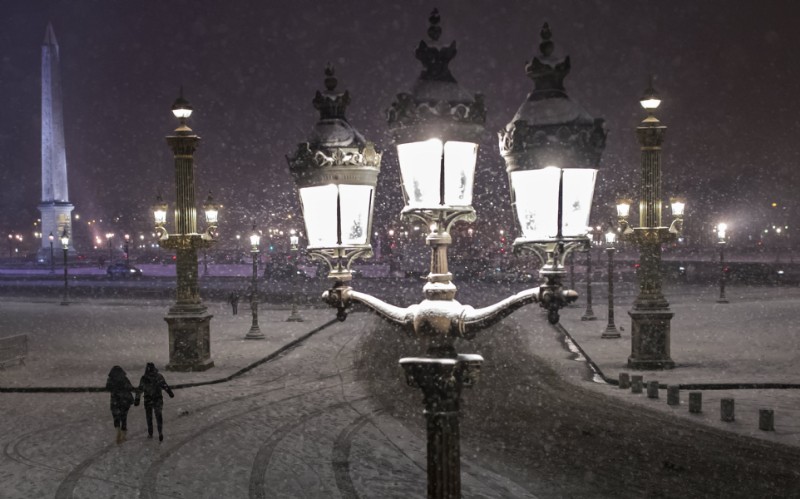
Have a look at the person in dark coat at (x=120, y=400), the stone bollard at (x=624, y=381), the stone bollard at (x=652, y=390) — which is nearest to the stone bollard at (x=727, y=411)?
the stone bollard at (x=652, y=390)

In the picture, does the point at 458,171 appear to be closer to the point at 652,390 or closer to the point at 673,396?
the point at 673,396

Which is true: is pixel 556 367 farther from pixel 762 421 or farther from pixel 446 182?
pixel 446 182

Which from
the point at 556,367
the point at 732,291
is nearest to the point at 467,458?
the point at 556,367

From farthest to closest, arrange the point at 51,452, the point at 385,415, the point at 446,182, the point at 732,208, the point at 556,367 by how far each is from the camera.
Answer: the point at 732,208 → the point at 556,367 → the point at 385,415 → the point at 51,452 → the point at 446,182

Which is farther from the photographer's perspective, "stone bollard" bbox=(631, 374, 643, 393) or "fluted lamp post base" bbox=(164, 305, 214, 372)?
"fluted lamp post base" bbox=(164, 305, 214, 372)

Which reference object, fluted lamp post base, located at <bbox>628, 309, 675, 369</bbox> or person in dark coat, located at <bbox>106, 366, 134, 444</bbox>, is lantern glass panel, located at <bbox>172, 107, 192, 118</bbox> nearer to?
person in dark coat, located at <bbox>106, 366, 134, 444</bbox>

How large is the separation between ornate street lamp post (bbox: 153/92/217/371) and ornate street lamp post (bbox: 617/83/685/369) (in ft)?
35.7

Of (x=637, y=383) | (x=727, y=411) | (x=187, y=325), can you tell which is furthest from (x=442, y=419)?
(x=187, y=325)

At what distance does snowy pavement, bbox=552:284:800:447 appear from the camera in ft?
46.1

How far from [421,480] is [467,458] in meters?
1.15

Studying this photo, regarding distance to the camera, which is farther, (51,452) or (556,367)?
(556,367)

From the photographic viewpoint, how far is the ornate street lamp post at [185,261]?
19.8m

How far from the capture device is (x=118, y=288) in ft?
178

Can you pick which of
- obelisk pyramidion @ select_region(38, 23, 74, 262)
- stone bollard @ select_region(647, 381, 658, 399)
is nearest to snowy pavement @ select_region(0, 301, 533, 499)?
stone bollard @ select_region(647, 381, 658, 399)
